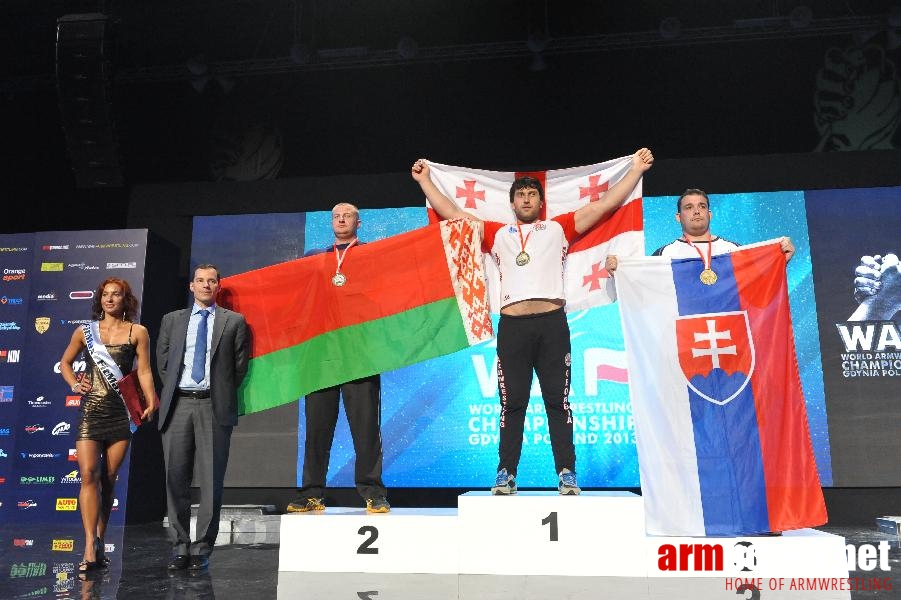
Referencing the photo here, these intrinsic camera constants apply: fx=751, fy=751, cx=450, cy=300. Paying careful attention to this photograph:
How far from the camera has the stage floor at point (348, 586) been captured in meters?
3.10

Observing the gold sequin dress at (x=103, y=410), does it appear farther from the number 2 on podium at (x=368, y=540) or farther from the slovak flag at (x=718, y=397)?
the slovak flag at (x=718, y=397)

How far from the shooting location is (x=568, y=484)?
3461mm

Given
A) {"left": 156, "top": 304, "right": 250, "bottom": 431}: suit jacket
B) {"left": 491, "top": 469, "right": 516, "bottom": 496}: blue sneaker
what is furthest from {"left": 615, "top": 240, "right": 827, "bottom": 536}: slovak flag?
{"left": 156, "top": 304, "right": 250, "bottom": 431}: suit jacket

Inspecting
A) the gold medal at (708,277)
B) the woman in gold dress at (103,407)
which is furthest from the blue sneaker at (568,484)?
the woman in gold dress at (103,407)

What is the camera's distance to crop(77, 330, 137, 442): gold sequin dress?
3.92 m

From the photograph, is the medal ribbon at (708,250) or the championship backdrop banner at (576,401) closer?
the medal ribbon at (708,250)

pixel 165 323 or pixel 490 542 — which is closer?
pixel 490 542

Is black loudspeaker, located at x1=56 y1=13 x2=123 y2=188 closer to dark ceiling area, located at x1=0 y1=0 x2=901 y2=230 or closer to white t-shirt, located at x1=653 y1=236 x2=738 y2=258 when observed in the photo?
dark ceiling area, located at x1=0 y1=0 x2=901 y2=230

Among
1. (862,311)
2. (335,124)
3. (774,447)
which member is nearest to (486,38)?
(335,124)

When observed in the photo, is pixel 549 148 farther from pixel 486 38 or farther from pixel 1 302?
pixel 1 302

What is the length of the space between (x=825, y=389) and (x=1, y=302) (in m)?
6.90

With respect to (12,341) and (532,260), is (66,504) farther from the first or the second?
(532,260)

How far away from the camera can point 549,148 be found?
6.63 metres

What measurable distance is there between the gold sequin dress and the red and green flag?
0.62 meters
